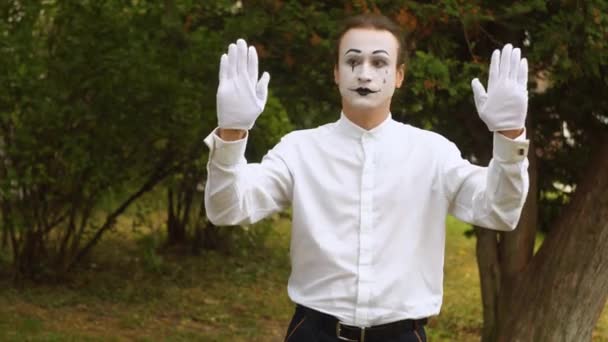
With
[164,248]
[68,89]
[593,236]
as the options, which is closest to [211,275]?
[164,248]

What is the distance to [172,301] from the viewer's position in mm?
8156

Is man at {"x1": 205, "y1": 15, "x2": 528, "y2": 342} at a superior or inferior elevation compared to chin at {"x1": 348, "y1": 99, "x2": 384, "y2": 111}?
inferior

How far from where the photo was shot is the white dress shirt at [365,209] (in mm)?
2811

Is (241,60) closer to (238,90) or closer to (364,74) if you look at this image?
(238,90)

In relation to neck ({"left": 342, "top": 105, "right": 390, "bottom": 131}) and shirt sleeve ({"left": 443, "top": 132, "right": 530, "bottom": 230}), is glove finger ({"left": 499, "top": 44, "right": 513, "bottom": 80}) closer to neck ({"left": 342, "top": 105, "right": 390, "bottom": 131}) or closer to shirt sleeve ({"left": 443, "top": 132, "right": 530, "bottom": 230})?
shirt sleeve ({"left": 443, "top": 132, "right": 530, "bottom": 230})

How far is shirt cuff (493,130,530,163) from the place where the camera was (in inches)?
103

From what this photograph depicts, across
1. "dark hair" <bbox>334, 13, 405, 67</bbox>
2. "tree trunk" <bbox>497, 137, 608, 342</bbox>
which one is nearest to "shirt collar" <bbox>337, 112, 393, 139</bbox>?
"dark hair" <bbox>334, 13, 405, 67</bbox>

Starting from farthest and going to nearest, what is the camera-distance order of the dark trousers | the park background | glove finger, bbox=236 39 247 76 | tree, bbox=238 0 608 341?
the park background → tree, bbox=238 0 608 341 → the dark trousers → glove finger, bbox=236 39 247 76

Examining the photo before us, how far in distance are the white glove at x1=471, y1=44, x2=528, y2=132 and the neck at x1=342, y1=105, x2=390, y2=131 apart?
1.31 feet

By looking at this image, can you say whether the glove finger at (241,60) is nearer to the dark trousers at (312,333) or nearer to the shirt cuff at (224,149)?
the shirt cuff at (224,149)

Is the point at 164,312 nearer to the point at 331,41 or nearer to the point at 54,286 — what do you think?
the point at 54,286

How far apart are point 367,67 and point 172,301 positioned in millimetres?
5543

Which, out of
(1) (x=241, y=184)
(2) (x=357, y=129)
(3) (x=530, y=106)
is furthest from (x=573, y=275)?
(1) (x=241, y=184)

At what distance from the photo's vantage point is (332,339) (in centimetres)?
283
